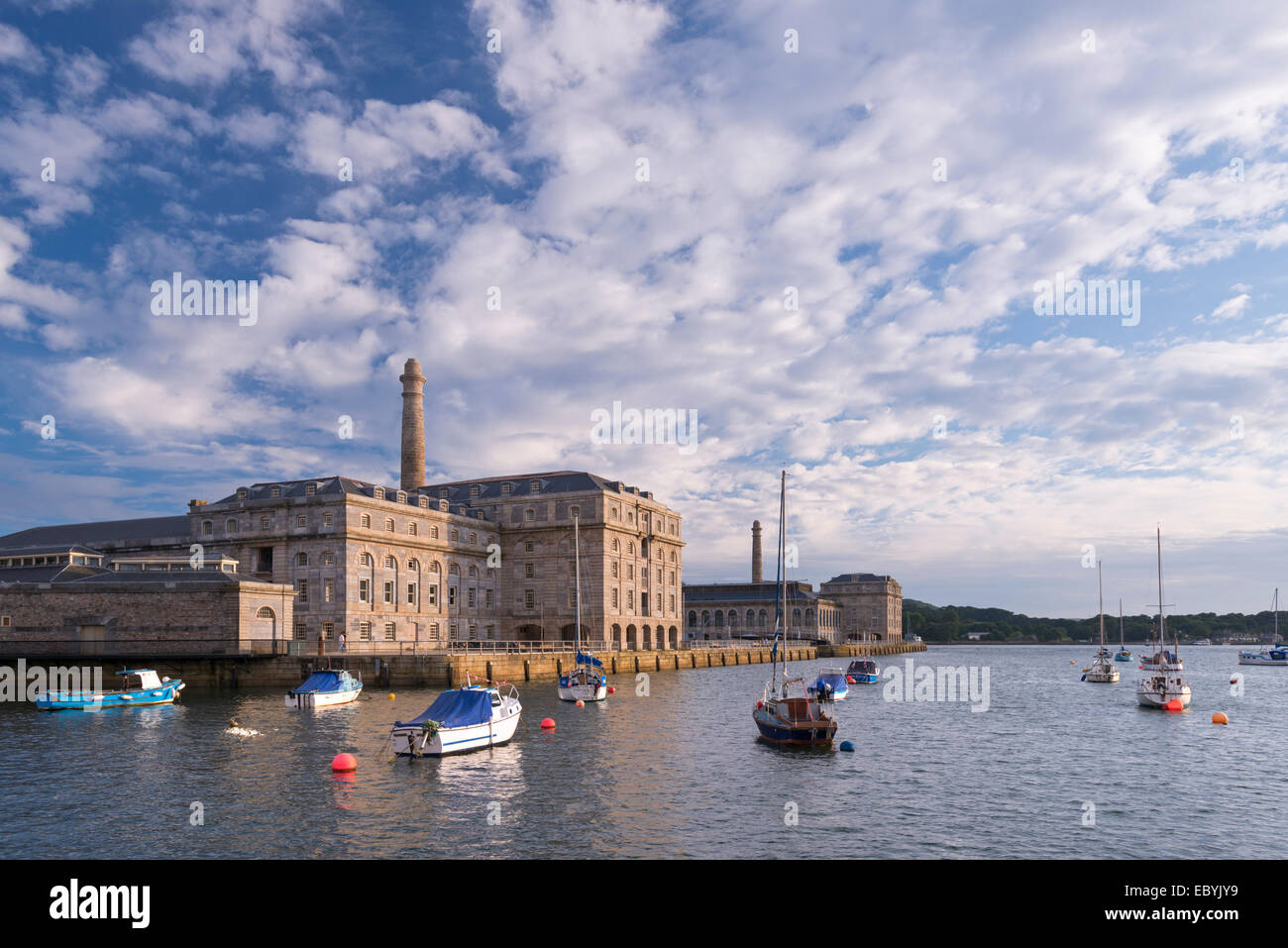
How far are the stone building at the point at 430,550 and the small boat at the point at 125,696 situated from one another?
19.3 m

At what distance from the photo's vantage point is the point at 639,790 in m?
32.2

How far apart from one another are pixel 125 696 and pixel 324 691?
41.0 ft

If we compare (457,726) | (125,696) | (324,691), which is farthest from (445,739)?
(125,696)

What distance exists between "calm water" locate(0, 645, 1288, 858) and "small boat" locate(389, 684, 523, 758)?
0.73 meters

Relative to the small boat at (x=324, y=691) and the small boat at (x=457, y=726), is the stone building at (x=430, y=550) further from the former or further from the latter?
the small boat at (x=457, y=726)

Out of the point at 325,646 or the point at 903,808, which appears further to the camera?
the point at 325,646

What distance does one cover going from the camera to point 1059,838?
26.2 m

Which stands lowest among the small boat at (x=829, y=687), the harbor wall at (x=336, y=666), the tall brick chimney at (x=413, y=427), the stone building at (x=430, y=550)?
the small boat at (x=829, y=687)

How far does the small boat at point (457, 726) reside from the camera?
37.9 metres

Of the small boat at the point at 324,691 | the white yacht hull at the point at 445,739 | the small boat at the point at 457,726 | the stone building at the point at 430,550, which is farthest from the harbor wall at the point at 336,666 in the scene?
the white yacht hull at the point at 445,739
